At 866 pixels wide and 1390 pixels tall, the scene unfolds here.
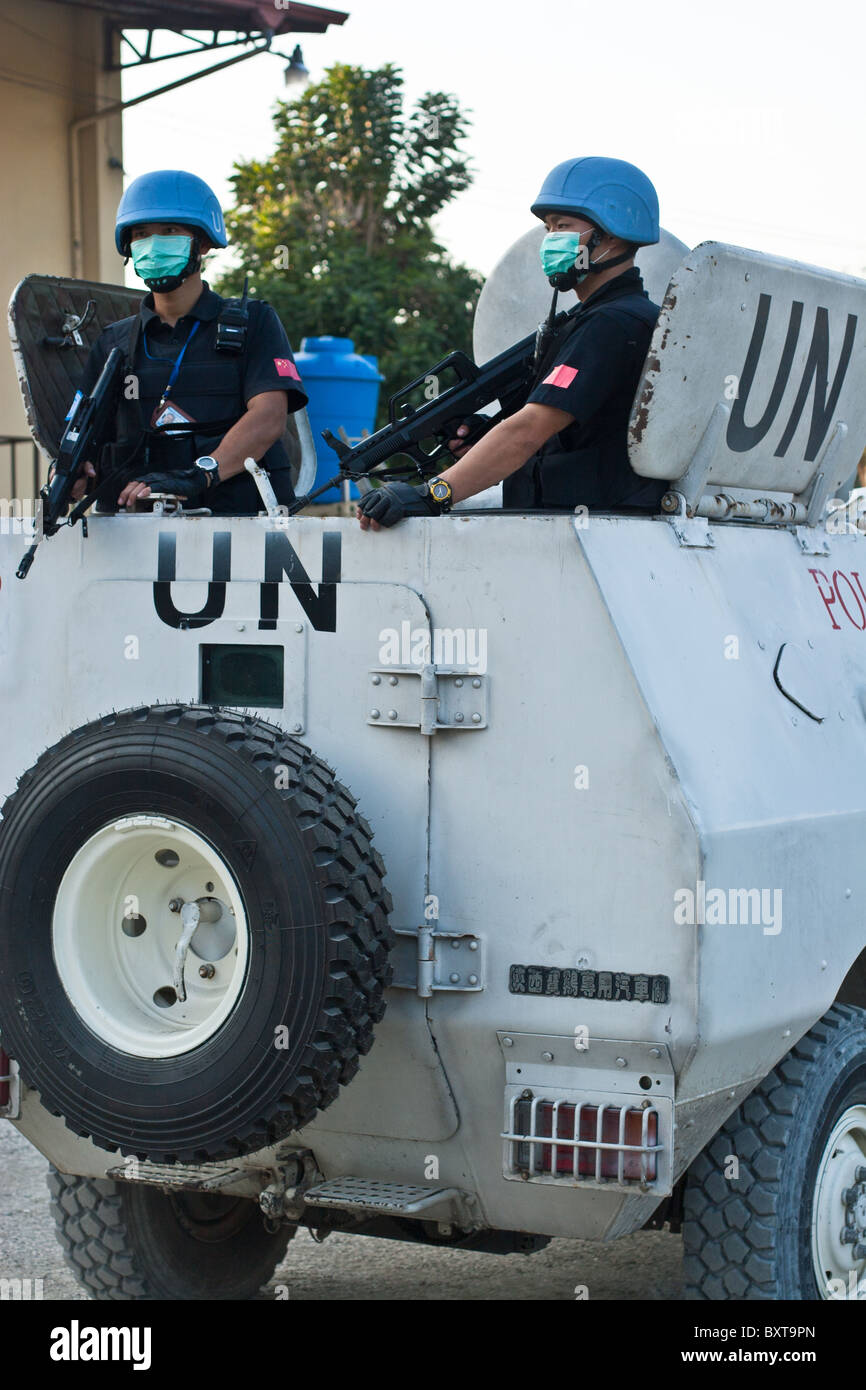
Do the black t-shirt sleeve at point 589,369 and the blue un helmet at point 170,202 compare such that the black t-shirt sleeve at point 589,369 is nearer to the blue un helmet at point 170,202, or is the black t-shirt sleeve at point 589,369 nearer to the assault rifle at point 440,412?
the assault rifle at point 440,412

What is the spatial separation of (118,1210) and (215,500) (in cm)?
180

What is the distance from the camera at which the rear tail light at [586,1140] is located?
3354 millimetres

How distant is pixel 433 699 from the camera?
3.54m

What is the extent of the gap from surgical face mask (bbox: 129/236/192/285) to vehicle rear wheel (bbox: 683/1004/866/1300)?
247 centimetres

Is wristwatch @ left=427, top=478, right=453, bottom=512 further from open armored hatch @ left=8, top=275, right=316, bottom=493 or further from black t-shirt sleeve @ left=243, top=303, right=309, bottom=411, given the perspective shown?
open armored hatch @ left=8, top=275, right=316, bottom=493

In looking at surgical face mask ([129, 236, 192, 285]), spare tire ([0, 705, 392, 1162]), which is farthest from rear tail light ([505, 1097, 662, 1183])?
surgical face mask ([129, 236, 192, 285])

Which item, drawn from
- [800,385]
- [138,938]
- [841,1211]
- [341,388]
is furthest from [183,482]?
[341,388]

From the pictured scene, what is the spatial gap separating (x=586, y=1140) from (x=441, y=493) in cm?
135

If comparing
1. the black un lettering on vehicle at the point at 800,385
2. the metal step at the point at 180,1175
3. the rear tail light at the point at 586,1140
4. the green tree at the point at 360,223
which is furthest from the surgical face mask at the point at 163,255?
the green tree at the point at 360,223

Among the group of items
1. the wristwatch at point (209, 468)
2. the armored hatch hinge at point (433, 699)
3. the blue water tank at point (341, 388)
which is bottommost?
the armored hatch hinge at point (433, 699)

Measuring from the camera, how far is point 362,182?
15891 mm

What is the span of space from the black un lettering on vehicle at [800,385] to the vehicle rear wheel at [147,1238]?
227cm

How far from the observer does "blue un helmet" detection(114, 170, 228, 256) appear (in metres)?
4.48

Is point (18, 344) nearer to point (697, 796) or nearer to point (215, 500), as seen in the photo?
point (215, 500)
